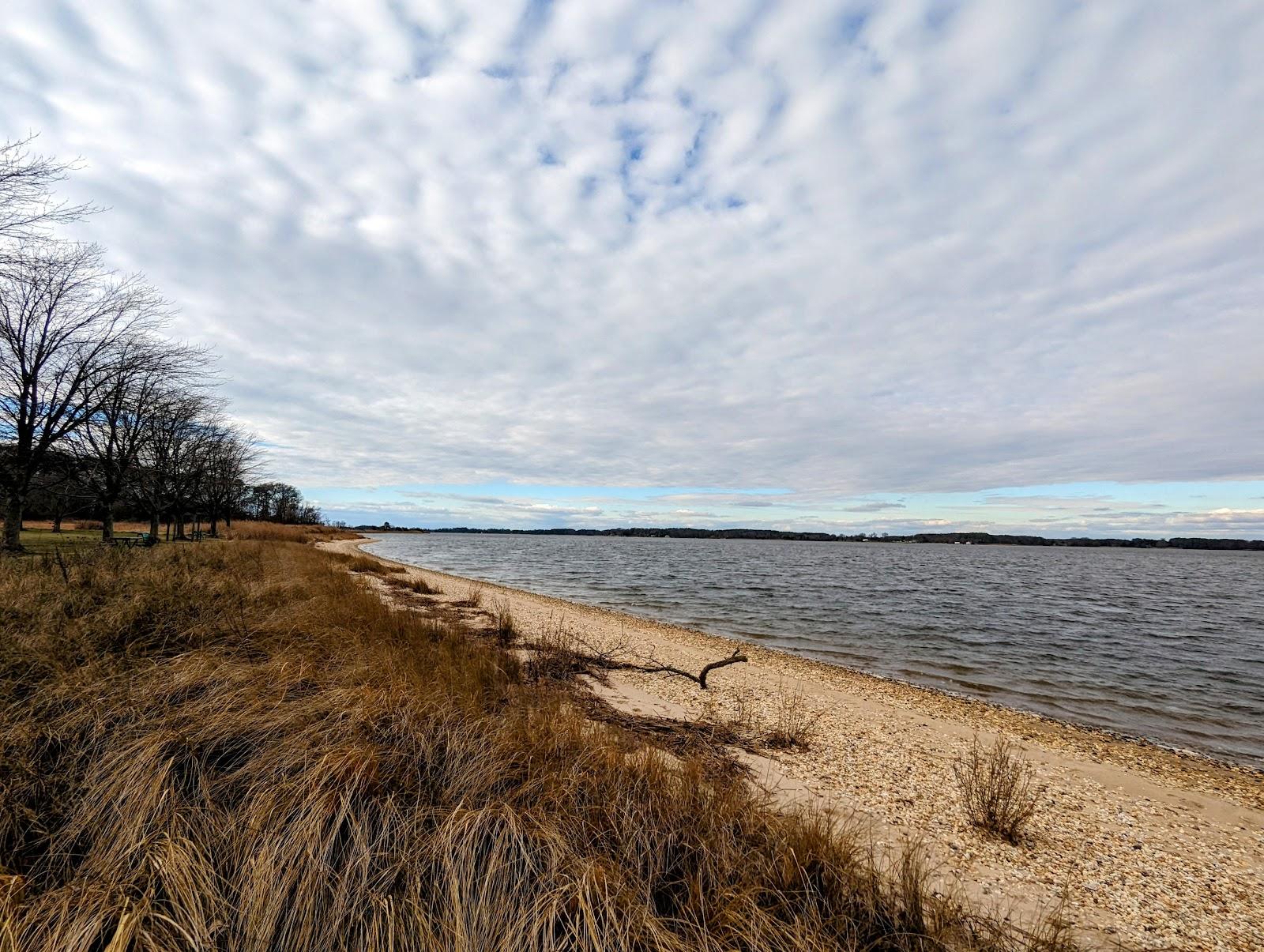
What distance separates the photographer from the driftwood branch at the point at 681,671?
10.7 meters

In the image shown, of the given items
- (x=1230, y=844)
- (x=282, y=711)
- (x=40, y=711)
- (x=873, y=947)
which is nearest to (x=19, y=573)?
(x=40, y=711)

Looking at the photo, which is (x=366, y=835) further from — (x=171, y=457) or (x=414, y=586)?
(x=171, y=457)

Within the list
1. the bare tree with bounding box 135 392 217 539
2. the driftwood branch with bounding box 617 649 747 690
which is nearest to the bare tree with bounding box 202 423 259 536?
the bare tree with bounding box 135 392 217 539

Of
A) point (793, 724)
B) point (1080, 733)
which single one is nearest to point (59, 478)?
point (793, 724)

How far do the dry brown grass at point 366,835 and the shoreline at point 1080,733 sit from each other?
8040 millimetres

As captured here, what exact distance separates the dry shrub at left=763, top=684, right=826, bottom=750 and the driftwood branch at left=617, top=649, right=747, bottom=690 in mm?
1205

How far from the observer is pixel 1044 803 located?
640 centimetres

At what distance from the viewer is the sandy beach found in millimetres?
4441

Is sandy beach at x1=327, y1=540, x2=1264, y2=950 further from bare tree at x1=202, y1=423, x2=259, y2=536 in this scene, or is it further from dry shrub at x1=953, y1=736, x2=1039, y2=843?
bare tree at x1=202, y1=423, x2=259, y2=536

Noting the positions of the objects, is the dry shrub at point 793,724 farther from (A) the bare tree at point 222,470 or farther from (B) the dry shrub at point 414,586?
(A) the bare tree at point 222,470

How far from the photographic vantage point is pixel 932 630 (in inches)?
794

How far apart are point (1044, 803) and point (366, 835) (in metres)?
7.63

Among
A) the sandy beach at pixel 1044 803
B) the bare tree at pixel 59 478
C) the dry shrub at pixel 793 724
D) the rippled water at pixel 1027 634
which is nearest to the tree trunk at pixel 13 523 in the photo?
the bare tree at pixel 59 478

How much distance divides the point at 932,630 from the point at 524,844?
21.3 meters
